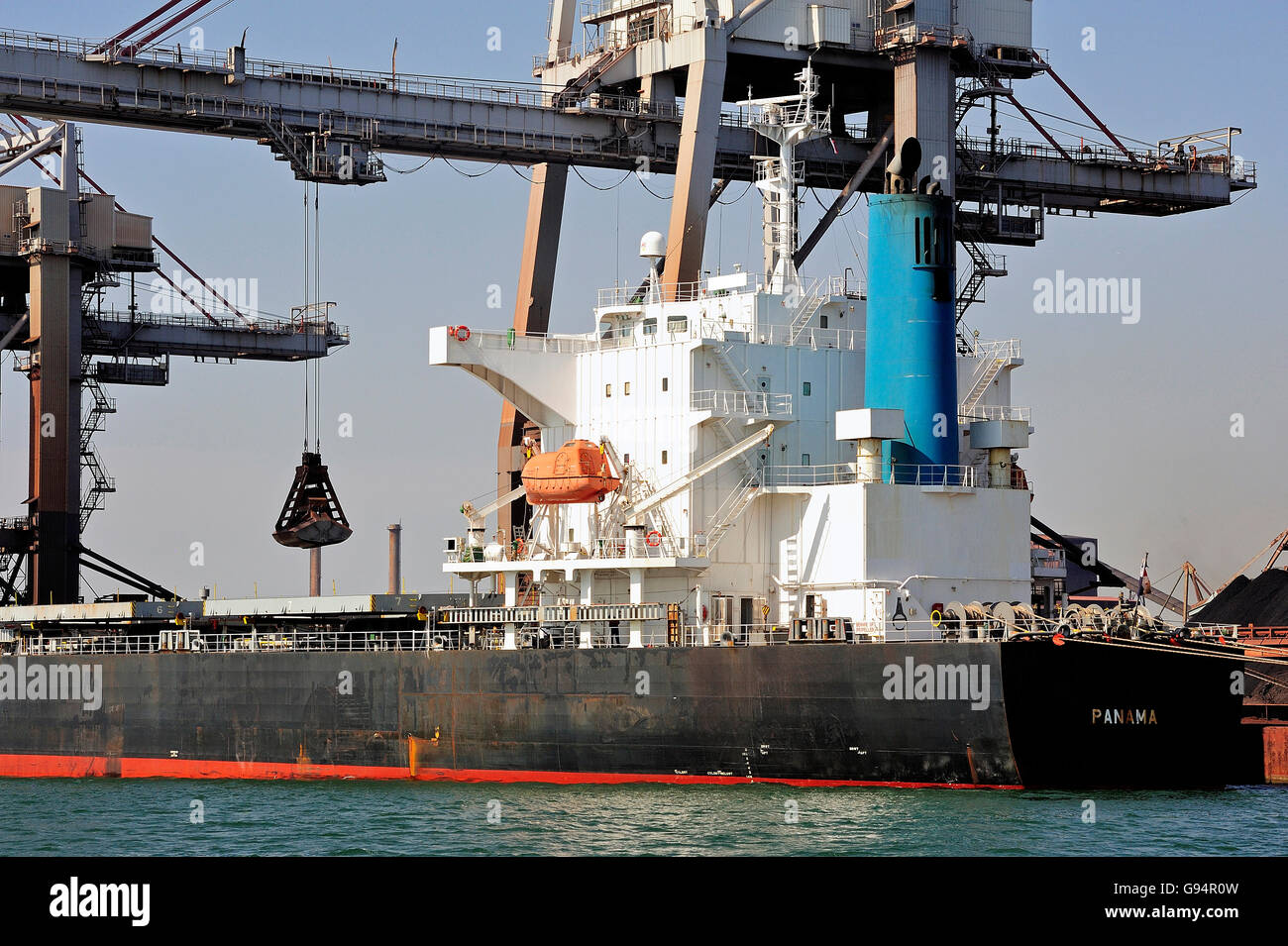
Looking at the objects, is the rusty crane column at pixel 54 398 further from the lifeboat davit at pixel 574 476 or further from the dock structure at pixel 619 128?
the lifeboat davit at pixel 574 476

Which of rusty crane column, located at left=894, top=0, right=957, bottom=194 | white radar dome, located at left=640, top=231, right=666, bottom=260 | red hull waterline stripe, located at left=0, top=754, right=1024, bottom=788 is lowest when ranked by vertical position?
red hull waterline stripe, located at left=0, top=754, right=1024, bottom=788

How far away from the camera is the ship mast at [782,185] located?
35.4 meters

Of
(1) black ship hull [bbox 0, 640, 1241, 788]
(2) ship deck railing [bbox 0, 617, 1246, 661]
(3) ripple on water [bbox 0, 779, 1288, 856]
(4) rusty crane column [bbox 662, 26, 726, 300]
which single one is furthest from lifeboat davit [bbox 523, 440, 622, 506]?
(4) rusty crane column [bbox 662, 26, 726, 300]

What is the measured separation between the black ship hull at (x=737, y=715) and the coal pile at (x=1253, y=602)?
15.0m

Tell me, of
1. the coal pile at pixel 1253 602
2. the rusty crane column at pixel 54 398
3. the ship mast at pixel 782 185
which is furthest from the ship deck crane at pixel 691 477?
the rusty crane column at pixel 54 398

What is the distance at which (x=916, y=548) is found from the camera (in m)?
31.6

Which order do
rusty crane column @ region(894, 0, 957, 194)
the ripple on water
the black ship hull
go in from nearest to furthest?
the ripple on water, the black ship hull, rusty crane column @ region(894, 0, 957, 194)

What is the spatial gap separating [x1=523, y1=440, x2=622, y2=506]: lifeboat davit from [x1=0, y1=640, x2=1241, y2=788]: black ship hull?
3.09 metres

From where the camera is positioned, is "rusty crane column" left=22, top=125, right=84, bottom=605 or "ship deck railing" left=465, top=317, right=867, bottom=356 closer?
"ship deck railing" left=465, top=317, right=867, bottom=356

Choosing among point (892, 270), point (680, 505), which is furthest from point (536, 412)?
point (892, 270)

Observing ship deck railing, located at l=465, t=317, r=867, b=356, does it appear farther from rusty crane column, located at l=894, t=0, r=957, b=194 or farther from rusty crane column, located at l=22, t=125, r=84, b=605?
rusty crane column, located at l=22, t=125, r=84, b=605

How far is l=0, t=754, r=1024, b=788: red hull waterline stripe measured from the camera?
96.9 ft

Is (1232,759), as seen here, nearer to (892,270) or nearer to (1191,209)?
(892,270)

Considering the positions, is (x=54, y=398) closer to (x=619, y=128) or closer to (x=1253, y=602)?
(x=619, y=128)
